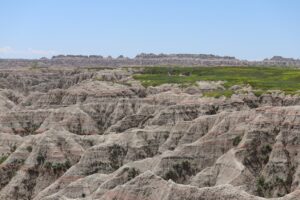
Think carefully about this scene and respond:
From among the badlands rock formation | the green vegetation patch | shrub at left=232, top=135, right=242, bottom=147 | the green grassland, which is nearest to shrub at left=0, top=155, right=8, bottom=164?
the badlands rock formation

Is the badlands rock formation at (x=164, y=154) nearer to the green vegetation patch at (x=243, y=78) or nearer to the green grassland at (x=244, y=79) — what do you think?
the green grassland at (x=244, y=79)

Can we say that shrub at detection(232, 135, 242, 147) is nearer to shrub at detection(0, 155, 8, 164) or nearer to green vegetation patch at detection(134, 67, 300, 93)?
shrub at detection(0, 155, 8, 164)

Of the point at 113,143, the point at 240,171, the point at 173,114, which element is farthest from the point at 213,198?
the point at 173,114

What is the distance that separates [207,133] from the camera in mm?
75938

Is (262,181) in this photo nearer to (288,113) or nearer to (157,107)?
(288,113)

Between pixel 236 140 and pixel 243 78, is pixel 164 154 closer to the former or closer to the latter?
pixel 236 140

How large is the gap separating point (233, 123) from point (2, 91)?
104m

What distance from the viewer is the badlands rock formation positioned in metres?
57.2

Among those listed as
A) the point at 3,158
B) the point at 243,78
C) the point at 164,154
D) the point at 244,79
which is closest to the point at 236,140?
the point at 164,154

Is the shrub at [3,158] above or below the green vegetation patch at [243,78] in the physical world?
below

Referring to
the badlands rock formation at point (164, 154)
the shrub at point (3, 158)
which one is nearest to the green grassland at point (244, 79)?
the badlands rock formation at point (164, 154)

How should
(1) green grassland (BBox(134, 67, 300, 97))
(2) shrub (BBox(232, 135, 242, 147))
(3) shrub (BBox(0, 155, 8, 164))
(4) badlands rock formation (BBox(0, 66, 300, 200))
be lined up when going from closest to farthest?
(4) badlands rock formation (BBox(0, 66, 300, 200)) < (2) shrub (BBox(232, 135, 242, 147)) < (3) shrub (BBox(0, 155, 8, 164)) < (1) green grassland (BBox(134, 67, 300, 97))

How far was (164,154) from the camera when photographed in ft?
234

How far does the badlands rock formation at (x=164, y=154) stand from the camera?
5716 centimetres
